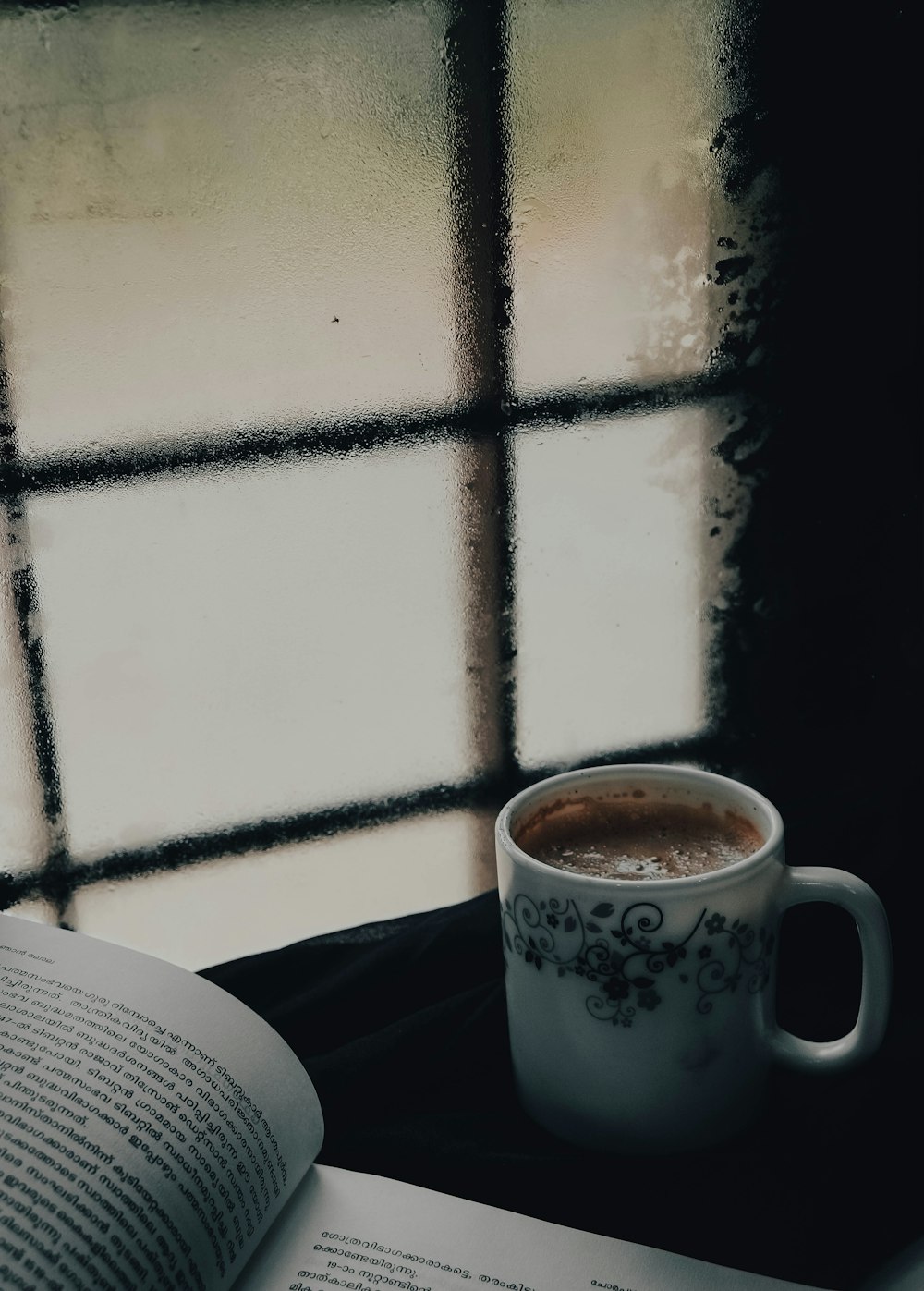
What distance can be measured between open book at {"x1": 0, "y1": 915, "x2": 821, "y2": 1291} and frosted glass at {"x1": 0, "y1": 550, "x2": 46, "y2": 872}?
0.18 metres

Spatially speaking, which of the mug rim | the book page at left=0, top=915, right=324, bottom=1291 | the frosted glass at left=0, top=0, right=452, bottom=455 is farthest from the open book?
the frosted glass at left=0, top=0, right=452, bottom=455

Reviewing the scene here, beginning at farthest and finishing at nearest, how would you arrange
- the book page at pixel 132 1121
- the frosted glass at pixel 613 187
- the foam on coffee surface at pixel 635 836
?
the frosted glass at pixel 613 187 < the foam on coffee surface at pixel 635 836 < the book page at pixel 132 1121

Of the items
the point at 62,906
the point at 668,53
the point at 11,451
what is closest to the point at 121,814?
the point at 62,906

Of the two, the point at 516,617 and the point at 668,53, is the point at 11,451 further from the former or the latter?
the point at 668,53

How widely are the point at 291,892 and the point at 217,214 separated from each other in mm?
407

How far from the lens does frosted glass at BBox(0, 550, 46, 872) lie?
643 mm

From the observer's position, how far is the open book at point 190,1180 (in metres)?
0.40

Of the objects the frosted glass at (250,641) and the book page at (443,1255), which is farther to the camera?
the frosted glass at (250,641)

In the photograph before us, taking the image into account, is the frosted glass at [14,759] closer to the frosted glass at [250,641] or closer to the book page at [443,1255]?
the frosted glass at [250,641]

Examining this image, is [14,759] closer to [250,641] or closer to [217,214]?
[250,641]

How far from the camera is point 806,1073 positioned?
0.51m

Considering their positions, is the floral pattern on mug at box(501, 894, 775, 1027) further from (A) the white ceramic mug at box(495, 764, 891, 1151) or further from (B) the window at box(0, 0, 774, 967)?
(B) the window at box(0, 0, 774, 967)

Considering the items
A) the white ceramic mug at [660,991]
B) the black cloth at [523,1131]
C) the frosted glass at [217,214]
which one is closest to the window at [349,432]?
the frosted glass at [217,214]

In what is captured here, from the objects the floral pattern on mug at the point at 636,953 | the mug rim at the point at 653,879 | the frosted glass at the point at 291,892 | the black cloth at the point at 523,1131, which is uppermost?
the mug rim at the point at 653,879
